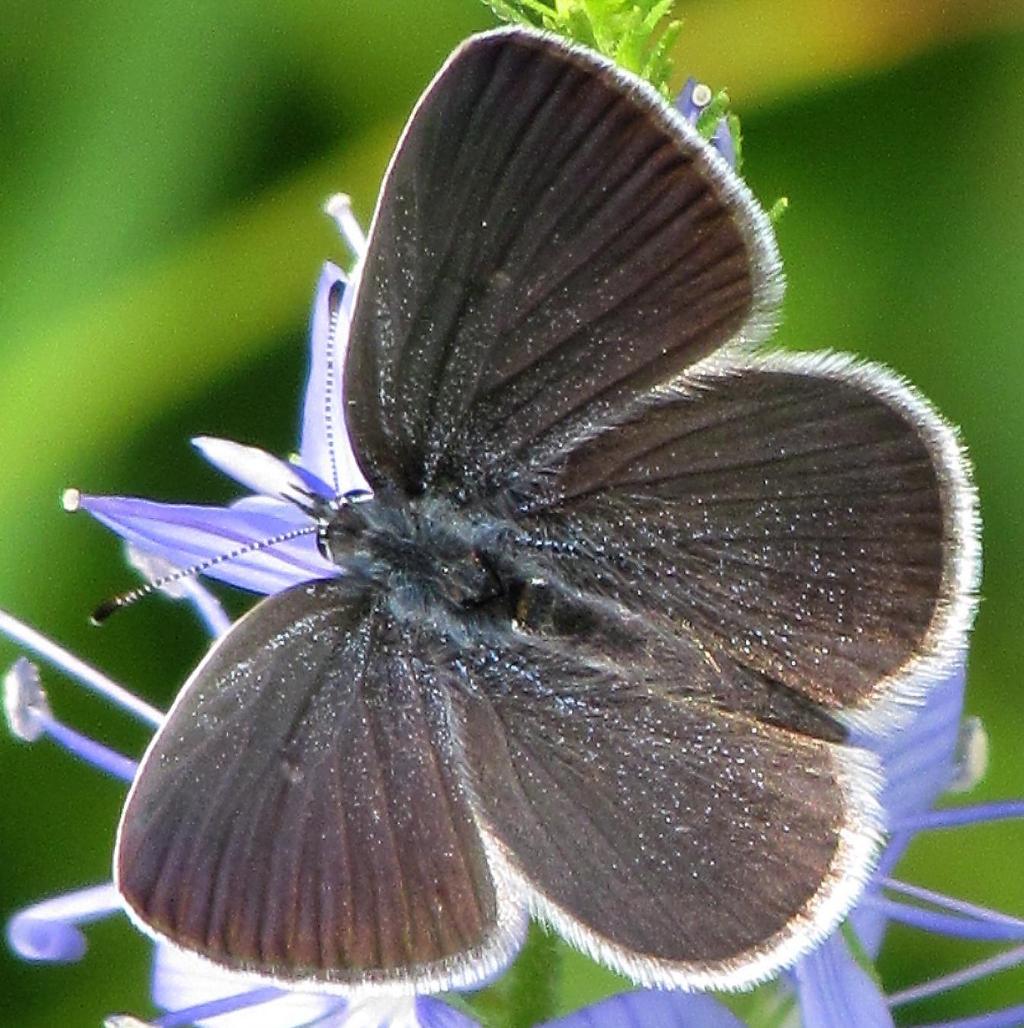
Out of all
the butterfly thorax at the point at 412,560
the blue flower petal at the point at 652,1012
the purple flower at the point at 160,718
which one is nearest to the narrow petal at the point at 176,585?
the purple flower at the point at 160,718

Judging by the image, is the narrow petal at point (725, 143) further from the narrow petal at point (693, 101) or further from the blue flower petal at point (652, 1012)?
the blue flower petal at point (652, 1012)

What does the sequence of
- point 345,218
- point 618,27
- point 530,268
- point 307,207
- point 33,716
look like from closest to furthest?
point 618,27 < point 530,268 < point 33,716 < point 345,218 < point 307,207

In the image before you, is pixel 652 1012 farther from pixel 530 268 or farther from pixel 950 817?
pixel 530 268

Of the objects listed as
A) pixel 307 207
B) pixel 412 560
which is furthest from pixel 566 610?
pixel 307 207

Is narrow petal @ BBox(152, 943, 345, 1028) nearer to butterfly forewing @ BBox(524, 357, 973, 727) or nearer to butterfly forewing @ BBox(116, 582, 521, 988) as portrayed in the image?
butterfly forewing @ BBox(116, 582, 521, 988)

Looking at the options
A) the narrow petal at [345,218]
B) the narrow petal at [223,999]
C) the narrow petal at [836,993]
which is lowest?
the narrow petal at [836,993]

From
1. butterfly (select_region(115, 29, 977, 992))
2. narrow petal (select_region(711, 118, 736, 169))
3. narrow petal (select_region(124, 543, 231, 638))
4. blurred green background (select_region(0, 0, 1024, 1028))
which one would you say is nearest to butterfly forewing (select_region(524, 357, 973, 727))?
butterfly (select_region(115, 29, 977, 992))

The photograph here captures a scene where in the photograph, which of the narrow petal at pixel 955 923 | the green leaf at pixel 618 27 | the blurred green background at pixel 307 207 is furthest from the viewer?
the blurred green background at pixel 307 207
